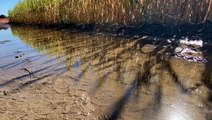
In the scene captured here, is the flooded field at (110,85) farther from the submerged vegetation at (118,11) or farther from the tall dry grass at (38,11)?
the tall dry grass at (38,11)

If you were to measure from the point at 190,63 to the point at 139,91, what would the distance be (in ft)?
4.81

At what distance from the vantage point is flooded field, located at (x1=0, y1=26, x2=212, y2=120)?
7.89 feet

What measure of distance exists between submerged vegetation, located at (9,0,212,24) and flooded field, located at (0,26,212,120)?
1877 millimetres

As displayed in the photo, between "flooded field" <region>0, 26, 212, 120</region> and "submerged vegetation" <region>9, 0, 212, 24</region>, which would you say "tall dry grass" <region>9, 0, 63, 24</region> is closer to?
"submerged vegetation" <region>9, 0, 212, 24</region>

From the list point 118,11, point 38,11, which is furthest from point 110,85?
point 38,11

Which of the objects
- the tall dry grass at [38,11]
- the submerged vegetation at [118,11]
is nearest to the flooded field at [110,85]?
the submerged vegetation at [118,11]

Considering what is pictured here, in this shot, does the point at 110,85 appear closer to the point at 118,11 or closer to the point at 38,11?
the point at 118,11

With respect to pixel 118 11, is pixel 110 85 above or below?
below

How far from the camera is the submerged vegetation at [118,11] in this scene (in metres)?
6.79

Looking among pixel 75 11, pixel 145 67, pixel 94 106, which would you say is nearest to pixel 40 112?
pixel 94 106

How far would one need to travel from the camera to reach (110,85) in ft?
10.3

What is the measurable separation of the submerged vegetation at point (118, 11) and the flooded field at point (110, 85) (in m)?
1.88

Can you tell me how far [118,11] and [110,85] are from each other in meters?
6.22

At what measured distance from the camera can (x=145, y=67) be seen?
391 centimetres
